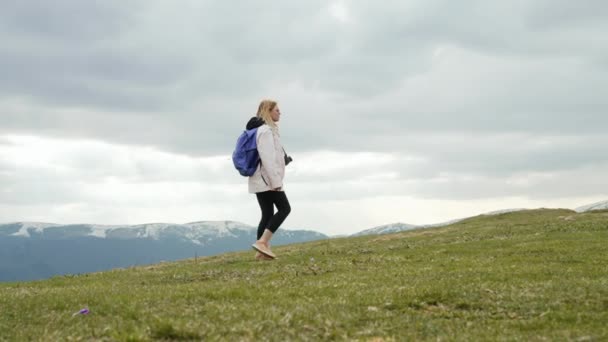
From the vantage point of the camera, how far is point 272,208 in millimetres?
23719

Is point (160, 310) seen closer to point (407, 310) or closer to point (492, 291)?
point (407, 310)

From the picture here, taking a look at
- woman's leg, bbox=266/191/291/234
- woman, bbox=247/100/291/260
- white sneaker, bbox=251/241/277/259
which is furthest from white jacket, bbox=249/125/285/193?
white sneaker, bbox=251/241/277/259

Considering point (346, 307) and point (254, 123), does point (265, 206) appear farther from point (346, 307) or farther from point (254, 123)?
point (346, 307)

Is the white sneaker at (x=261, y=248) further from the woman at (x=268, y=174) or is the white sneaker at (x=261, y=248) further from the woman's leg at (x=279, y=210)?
the woman's leg at (x=279, y=210)

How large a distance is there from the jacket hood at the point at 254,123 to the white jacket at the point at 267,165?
41cm

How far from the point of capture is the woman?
2288 cm

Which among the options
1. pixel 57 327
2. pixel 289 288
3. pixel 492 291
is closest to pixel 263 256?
pixel 289 288

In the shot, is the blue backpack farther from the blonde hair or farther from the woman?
the blonde hair

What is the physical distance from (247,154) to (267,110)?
193 cm

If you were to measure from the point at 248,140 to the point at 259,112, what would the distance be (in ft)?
4.15

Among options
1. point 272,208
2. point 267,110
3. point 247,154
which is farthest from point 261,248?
point 267,110

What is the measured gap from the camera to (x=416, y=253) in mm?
27422

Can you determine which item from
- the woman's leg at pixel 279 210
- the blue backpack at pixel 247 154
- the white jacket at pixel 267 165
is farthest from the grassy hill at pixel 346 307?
the blue backpack at pixel 247 154

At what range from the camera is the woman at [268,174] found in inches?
901
